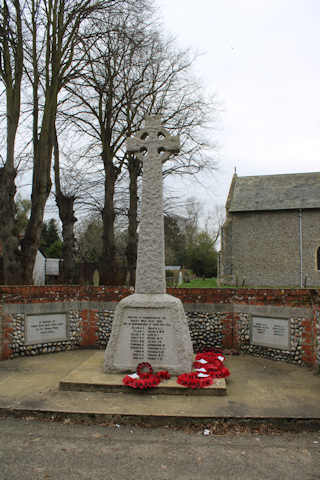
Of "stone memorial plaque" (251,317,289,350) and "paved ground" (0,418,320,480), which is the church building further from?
"paved ground" (0,418,320,480)

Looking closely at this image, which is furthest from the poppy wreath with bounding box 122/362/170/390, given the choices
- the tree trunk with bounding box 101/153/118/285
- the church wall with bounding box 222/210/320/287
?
the church wall with bounding box 222/210/320/287

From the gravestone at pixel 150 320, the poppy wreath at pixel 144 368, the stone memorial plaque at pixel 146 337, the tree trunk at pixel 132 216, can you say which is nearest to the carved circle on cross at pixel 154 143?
the gravestone at pixel 150 320

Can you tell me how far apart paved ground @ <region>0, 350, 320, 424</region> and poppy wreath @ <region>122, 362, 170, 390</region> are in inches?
5.0

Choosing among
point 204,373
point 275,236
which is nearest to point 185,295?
point 204,373

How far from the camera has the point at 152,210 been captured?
5926 millimetres

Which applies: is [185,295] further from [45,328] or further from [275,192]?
[275,192]

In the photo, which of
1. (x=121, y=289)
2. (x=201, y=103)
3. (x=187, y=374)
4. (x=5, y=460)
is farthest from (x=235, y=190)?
(x=5, y=460)

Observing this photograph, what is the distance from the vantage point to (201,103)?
53.7 ft

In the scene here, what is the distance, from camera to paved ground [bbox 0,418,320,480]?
314cm

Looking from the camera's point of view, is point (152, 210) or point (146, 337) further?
point (152, 210)

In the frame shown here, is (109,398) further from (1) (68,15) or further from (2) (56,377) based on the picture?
(1) (68,15)

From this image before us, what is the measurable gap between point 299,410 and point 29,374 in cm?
397

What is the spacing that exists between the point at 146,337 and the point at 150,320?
0.83 ft

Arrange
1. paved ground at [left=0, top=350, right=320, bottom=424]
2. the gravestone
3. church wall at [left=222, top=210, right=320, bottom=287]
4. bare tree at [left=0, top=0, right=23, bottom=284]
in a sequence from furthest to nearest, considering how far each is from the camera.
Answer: church wall at [left=222, top=210, right=320, bottom=287], bare tree at [left=0, top=0, right=23, bottom=284], the gravestone, paved ground at [left=0, top=350, right=320, bottom=424]
